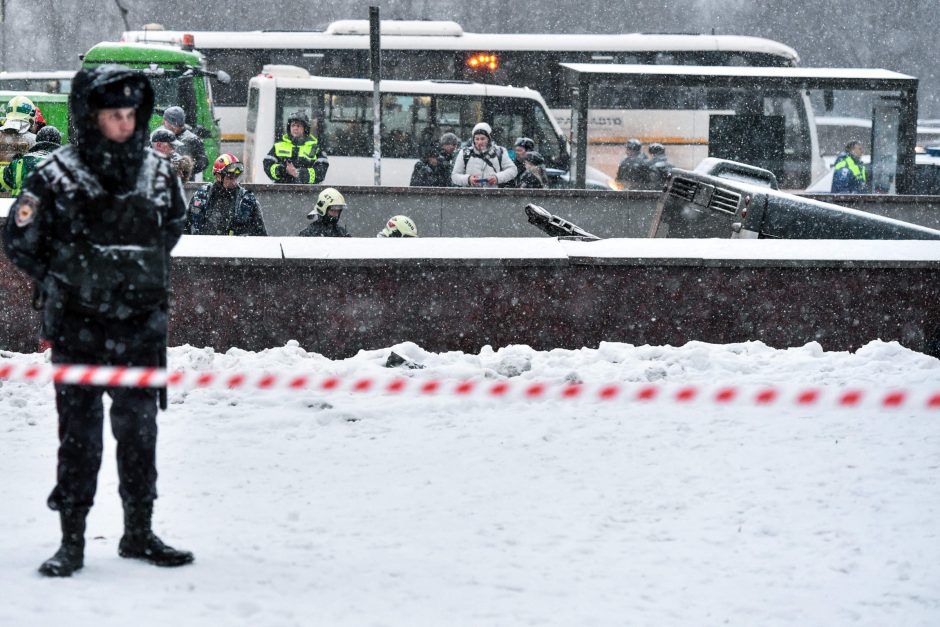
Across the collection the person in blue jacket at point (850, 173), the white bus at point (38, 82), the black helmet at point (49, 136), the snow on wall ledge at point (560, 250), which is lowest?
the person in blue jacket at point (850, 173)

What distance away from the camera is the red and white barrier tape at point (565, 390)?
563 centimetres

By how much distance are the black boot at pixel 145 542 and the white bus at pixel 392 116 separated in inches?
715

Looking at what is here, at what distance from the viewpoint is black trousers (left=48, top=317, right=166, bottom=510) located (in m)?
4.45

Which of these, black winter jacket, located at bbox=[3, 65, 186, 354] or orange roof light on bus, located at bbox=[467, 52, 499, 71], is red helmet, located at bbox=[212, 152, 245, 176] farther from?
orange roof light on bus, located at bbox=[467, 52, 499, 71]

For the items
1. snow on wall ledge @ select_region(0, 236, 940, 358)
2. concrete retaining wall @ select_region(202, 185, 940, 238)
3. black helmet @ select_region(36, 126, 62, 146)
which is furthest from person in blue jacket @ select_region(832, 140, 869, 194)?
black helmet @ select_region(36, 126, 62, 146)

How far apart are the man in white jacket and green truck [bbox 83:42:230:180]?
6.15 m

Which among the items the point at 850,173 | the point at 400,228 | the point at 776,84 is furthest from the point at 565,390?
the point at 776,84

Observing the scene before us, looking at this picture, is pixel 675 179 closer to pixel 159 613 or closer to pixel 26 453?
pixel 26 453

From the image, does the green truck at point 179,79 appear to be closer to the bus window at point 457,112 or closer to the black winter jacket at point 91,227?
the bus window at point 457,112

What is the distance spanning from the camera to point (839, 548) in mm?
5059

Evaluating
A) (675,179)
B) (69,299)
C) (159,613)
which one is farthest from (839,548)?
(675,179)

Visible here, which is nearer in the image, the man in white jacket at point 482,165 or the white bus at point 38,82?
the man in white jacket at point 482,165

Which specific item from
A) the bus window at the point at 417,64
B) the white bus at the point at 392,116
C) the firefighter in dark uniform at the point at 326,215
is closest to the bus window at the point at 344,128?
the white bus at the point at 392,116

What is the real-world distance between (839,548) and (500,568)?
1.22 meters
